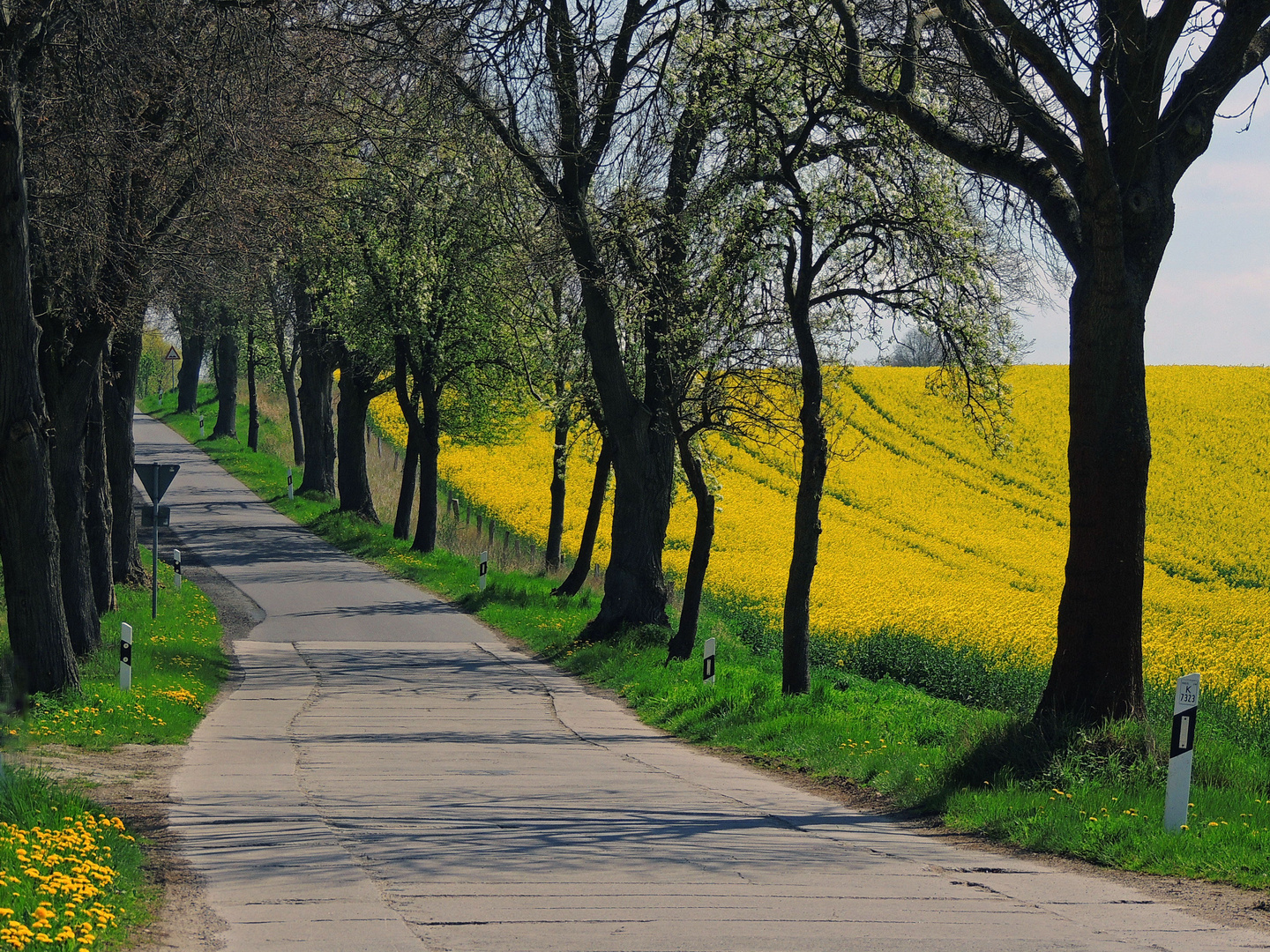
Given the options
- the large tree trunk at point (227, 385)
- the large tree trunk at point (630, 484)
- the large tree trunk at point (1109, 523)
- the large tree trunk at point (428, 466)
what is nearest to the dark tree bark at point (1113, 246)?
the large tree trunk at point (1109, 523)

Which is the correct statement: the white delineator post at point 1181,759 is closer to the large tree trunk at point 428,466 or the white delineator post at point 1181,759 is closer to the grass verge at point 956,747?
the grass verge at point 956,747

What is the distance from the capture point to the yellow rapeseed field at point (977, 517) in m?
23.8

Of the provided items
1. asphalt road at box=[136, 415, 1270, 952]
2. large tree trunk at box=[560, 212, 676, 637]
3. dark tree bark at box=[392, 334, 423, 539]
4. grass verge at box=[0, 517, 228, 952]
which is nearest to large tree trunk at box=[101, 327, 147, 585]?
large tree trunk at box=[560, 212, 676, 637]

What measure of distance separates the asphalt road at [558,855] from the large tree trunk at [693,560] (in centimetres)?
349

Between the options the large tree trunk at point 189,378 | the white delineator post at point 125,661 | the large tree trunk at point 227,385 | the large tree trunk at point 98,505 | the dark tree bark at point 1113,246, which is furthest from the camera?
the large tree trunk at point 189,378

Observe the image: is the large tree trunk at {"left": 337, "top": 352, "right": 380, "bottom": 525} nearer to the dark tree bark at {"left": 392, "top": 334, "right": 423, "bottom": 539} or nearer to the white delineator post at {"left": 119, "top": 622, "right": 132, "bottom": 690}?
the dark tree bark at {"left": 392, "top": 334, "right": 423, "bottom": 539}

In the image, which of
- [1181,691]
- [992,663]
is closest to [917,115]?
[1181,691]

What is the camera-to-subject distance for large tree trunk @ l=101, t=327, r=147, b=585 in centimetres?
2186

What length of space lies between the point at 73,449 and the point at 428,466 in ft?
65.0

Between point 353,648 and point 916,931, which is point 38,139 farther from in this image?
Result: point 916,931

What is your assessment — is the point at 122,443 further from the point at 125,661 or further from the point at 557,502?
the point at 557,502

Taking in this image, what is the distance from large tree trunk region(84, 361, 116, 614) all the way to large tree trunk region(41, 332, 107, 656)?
76.2 inches

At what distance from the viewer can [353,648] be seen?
2206cm

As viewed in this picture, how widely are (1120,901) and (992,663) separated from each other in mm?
13965
